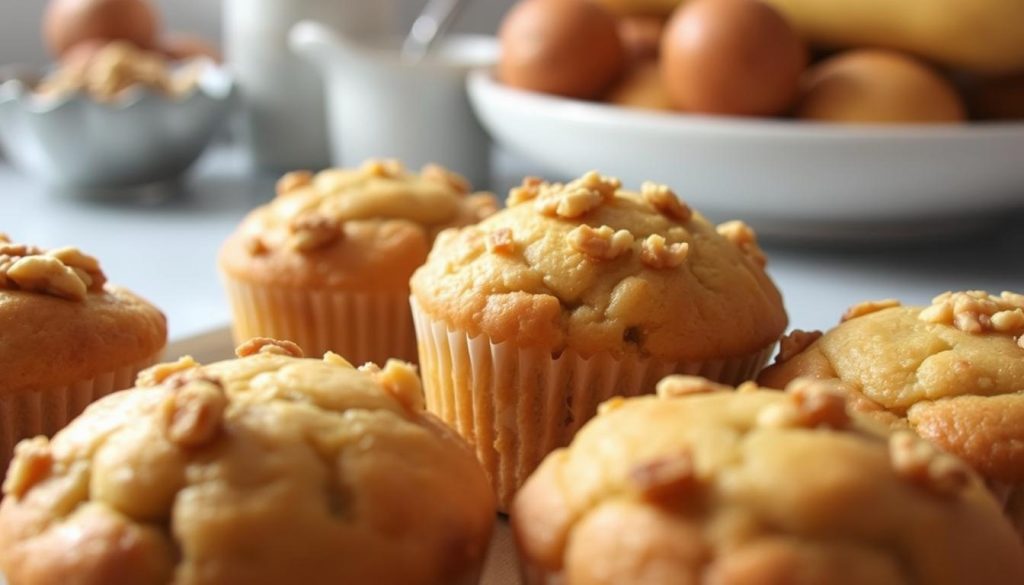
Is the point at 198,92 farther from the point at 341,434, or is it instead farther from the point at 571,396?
the point at 341,434

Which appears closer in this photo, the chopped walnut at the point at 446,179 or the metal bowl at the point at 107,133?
the chopped walnut at the point at 446,179

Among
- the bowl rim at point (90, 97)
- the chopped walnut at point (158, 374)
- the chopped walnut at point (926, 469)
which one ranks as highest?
the chopped walnut at point (158, 374)

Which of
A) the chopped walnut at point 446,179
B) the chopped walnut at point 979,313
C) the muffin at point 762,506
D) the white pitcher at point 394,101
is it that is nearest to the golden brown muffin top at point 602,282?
the chopped walnut at point 979,313

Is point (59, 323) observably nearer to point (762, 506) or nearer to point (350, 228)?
point (350, 228)

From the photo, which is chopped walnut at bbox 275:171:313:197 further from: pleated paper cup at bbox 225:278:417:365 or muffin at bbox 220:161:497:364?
pleated paper cup at bbox 225:278:417:365

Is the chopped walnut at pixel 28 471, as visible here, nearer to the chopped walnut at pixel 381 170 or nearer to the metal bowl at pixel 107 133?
the chopped walnut at pixel 381 170

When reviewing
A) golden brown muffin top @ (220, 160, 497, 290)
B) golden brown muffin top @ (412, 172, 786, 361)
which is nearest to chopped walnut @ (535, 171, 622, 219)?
golden brown muffin top @ (412, 172, 786, 361)

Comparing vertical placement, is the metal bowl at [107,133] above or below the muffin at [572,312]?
below
